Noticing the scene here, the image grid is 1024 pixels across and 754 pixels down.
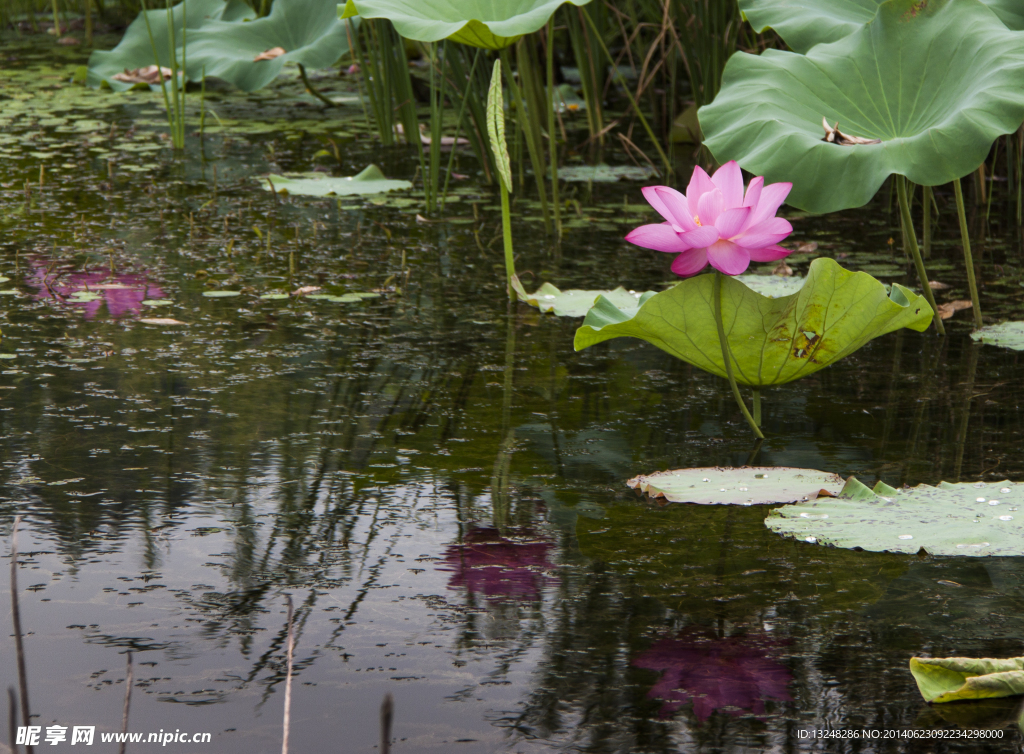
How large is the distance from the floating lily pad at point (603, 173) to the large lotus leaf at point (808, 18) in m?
1.01

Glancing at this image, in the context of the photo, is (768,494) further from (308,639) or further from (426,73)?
(426,73)

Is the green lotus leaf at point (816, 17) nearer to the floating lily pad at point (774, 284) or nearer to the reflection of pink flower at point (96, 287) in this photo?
the floating lily pad at point (774, 284)

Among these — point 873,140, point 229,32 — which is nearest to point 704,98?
point 873,140

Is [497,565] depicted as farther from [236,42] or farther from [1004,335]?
[236,42]

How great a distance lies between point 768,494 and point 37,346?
1.28m

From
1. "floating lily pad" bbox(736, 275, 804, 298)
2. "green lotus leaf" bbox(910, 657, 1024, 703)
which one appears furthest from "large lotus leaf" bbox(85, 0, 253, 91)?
"green lotus leaf" bbox(910, 657, 1024, 703)


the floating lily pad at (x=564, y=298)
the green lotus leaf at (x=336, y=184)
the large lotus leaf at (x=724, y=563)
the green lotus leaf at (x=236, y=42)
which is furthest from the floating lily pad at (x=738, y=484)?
the green lotus leaf at (x=236, y=42)

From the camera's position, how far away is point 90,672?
0.98m

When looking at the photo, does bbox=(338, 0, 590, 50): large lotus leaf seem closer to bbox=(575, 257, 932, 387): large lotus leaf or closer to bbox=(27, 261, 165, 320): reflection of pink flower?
bbox=(27, 261, 165, 320): reflection of pink flower

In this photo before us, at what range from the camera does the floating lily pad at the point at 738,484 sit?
1350mm

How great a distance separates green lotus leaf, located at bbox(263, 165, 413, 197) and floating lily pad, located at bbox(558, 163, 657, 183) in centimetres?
57

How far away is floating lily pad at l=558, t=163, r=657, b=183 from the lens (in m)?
3.46

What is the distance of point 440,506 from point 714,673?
471 millimetres

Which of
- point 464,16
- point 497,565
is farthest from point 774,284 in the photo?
point 497,565
